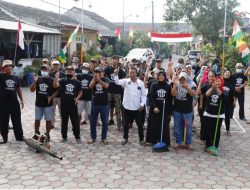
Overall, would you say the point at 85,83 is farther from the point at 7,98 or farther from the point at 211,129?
the point at 211,129

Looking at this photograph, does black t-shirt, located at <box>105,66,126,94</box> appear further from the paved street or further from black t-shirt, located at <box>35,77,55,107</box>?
black t-shirt, located at <box>35,77,55,107</box>

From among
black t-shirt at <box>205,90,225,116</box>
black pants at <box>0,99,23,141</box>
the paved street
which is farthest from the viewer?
black pants at <box>0,99,23,141</box>

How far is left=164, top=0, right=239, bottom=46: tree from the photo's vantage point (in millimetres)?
38062

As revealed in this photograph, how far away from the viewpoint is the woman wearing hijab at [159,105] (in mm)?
7461

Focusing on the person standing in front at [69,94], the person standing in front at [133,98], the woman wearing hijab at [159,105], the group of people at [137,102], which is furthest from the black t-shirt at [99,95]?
the woman wearing hijab at [159,105]

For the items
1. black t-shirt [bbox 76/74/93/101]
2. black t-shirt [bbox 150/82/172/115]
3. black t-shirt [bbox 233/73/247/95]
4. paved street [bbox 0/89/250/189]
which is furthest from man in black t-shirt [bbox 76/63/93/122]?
black t-shirt [bbox 233/73/247/95]

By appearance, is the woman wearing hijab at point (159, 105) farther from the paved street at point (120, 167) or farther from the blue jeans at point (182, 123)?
the paved street at point (120, 167)

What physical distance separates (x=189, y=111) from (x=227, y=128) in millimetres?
2084

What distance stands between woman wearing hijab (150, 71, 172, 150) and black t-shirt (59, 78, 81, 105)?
1738 mm

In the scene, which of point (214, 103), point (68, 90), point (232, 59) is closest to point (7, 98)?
point (68, 90)

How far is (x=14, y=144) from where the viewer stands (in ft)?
25.2

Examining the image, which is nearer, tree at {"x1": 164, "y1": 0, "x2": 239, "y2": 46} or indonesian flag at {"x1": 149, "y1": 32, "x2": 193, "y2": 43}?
indonesian flag at {"x1": 149, "y1": 32, "x2": 193, "y2": 43}

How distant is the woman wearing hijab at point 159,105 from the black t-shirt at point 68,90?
174 centimetres

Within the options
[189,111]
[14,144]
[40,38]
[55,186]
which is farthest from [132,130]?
[40,38]
